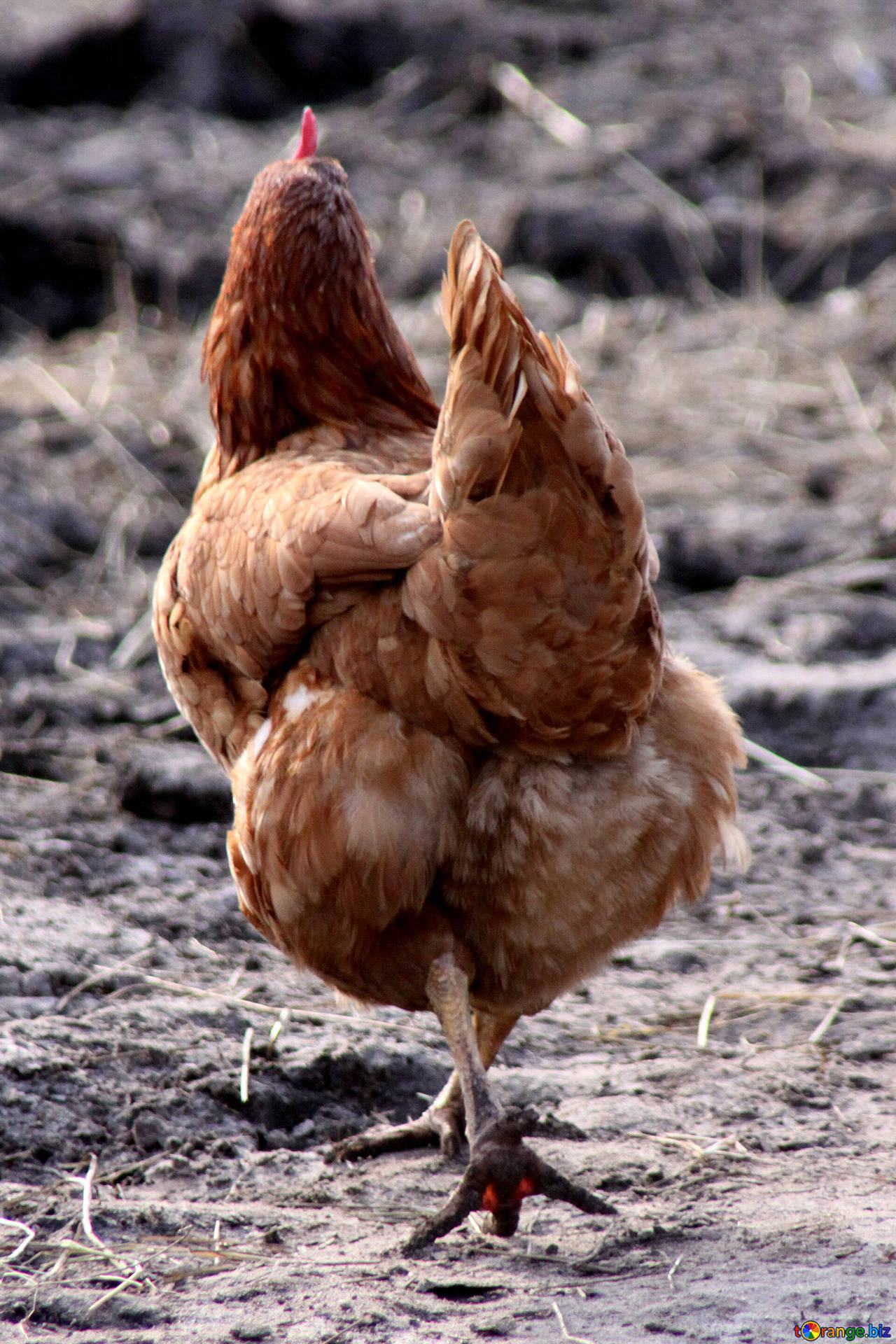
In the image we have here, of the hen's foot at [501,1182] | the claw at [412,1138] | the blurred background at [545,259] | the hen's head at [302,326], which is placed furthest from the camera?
the blurred background at [545,259]

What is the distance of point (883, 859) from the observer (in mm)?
3836

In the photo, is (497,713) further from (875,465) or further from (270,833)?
(875,465)

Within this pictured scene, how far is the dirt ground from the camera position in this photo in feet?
7.65

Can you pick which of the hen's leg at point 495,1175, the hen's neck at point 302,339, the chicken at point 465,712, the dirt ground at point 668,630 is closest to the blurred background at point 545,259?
the dirt ground at point 668,630

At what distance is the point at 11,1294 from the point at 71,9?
29.4ft

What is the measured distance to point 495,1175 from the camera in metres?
2.31

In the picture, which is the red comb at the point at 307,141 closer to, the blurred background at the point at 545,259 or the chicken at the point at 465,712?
the chicken at the point at 465,712

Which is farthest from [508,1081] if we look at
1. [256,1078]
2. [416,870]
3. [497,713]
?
[497,713]

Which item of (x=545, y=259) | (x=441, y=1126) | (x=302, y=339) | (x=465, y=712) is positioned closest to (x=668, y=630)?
(x=302, y=339)

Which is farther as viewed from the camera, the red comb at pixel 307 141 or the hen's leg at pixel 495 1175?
the red comb at pixel 307 141

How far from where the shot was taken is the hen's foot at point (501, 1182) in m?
2.31

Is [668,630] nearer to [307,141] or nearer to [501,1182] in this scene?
[307,141]

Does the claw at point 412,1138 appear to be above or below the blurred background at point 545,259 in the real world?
below

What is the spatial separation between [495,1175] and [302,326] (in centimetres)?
174
